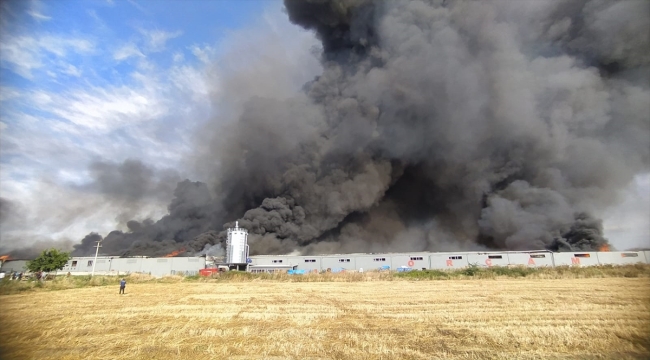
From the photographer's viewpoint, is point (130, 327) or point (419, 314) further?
point (419, 314)

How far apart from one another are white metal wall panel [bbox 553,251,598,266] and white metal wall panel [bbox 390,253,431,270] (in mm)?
19917

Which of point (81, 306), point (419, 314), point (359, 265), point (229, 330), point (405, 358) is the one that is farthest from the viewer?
point (359, 265)

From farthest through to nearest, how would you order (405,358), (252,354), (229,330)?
(229,330), (252,354), (405,358)

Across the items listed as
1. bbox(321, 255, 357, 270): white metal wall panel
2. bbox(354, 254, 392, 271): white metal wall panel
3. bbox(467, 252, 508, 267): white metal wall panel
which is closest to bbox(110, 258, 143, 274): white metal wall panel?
bbox(321, 255, 357, 270): white metal wall panel

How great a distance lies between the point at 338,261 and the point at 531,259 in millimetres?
31590

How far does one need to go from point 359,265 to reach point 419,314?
50.9 m

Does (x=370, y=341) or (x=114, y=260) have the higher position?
(x=114, y=260)

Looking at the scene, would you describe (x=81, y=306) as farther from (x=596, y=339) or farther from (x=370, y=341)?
(x=596, y=339)

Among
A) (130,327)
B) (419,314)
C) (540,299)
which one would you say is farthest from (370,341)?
(540,299)

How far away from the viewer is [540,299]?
17.2 meters

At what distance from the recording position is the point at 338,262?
64.3m

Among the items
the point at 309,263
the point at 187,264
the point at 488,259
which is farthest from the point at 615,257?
the point at 187,264

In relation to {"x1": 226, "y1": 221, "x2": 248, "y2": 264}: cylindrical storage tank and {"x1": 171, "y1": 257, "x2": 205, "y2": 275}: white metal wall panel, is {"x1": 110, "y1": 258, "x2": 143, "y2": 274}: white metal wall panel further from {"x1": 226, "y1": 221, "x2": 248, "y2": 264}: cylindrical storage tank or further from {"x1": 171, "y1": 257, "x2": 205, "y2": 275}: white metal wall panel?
{"x1": 226, "y1": 221, "x2": 248, "y2": 264}: cylindrical storage tank

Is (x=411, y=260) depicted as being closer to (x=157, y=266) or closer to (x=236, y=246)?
(x=236, y=246)
